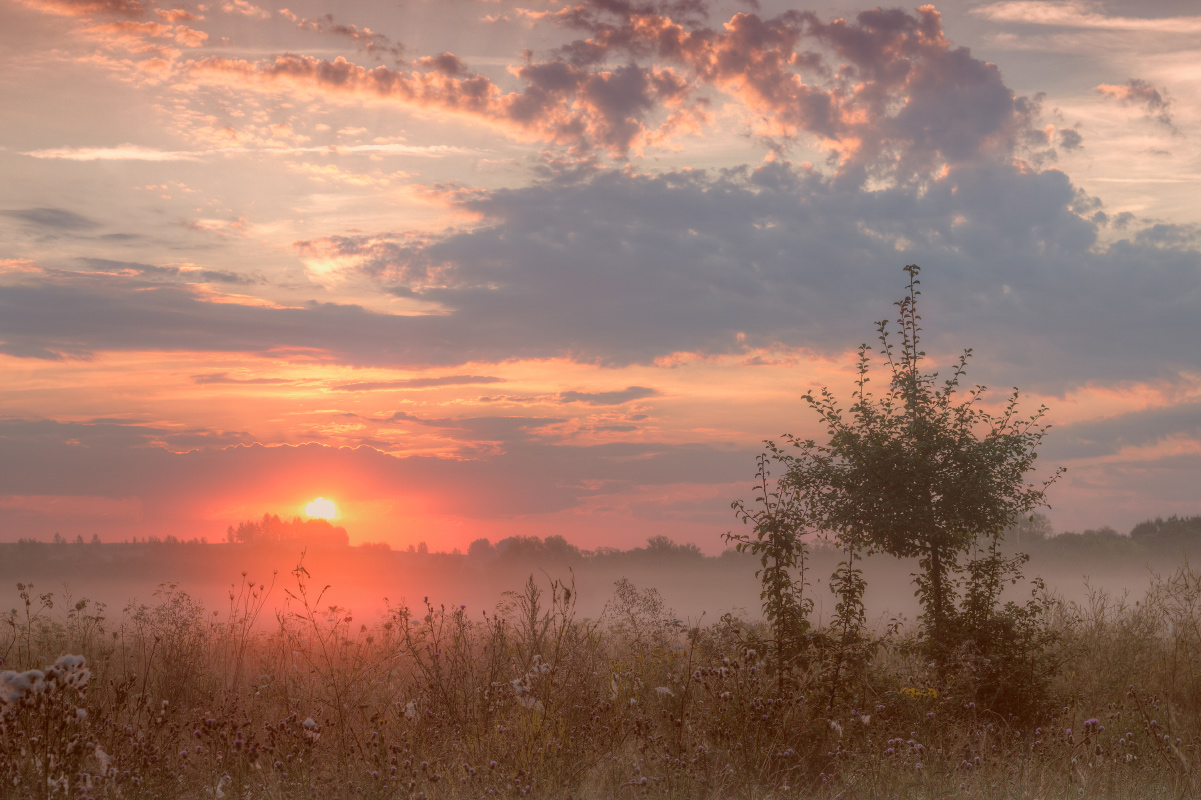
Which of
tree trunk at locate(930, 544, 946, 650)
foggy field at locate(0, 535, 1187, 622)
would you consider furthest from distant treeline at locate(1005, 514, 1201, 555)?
tree trunk at locate(930, 544, 946, 650)

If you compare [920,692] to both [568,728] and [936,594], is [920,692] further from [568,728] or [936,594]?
[568,728]

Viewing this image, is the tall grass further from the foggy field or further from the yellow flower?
the foggy field

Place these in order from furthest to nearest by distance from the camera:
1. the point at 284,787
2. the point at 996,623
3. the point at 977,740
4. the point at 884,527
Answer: the point at 884,527, the point at 996,623, the point at 977,740, the point at 284,787

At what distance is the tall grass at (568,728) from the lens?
253 inches

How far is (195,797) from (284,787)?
29.5 inches

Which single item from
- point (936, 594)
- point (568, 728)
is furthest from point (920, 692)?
point (568, 728)

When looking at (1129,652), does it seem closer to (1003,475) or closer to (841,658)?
(1003,475)

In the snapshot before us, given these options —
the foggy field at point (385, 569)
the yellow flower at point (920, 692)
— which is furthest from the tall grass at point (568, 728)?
the foggy field at point (385, 569)

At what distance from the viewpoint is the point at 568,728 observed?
815 centimetres

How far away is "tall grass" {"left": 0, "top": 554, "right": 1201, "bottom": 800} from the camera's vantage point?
6.43m

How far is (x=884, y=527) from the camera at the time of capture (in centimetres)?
1226

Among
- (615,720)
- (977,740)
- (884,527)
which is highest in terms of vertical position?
(884,527)

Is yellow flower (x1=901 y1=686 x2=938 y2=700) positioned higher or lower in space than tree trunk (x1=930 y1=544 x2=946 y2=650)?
lower

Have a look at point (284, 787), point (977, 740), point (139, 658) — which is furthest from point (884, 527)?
point (139, 658)
